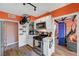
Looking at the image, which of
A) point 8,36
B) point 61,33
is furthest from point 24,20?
point 61,33

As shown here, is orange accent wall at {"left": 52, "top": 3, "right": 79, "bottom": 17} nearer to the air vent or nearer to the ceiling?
the ceiling

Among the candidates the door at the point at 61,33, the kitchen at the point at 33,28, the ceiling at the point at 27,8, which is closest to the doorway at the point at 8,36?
the kitchen at the point at 33,28

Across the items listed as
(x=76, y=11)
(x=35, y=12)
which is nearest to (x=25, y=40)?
(x=35, y=12)

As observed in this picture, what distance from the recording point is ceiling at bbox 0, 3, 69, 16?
153 cm

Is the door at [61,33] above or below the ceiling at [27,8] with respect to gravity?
below

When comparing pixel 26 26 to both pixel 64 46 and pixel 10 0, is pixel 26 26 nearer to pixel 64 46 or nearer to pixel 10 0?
pixel 10 0

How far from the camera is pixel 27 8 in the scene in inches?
61.7

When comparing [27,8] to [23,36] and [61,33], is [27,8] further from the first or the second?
[61,33]

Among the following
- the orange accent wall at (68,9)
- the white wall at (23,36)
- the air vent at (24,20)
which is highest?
the orange accent wall at (68,9)

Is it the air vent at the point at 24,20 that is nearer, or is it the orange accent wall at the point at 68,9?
the orange accent wall at the point at 68,9

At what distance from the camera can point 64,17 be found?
61.0 inches

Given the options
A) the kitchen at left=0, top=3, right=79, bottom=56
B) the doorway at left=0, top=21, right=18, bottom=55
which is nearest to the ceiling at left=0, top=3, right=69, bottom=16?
the kitchen at left=0, top=3, right=79, bottom=56

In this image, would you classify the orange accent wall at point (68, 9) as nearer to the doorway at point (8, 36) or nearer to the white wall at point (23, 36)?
the white wall at point (23, 36)

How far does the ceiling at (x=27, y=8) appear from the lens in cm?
153
